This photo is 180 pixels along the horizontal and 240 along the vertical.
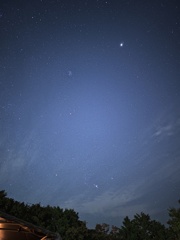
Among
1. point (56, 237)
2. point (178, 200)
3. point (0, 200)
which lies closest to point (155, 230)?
point (178, 200)

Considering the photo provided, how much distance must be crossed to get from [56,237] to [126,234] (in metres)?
39.1

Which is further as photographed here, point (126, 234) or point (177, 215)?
point (126, 234)

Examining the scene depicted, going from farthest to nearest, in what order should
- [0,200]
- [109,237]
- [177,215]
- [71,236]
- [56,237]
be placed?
[109,237] → [177,215] → [71,236] → [0,200] → [56,237]

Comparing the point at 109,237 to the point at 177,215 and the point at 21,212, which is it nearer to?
the point at 177,215

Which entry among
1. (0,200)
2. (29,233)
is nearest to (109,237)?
(0,200)

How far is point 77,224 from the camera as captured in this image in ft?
119

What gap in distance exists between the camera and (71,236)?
33.6 meters

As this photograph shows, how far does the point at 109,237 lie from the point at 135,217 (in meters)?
6.12

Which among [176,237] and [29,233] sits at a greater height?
[176,237]

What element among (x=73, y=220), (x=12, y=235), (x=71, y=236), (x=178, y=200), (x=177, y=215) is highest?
(x=178, y=200)

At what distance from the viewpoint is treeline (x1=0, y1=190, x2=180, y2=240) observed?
108 feet

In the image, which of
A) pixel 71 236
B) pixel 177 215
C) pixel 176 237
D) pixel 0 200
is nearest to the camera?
pixel 0 200

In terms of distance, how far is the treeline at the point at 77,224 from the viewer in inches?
1300

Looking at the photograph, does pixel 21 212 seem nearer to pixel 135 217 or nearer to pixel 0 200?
pixel 0 200
